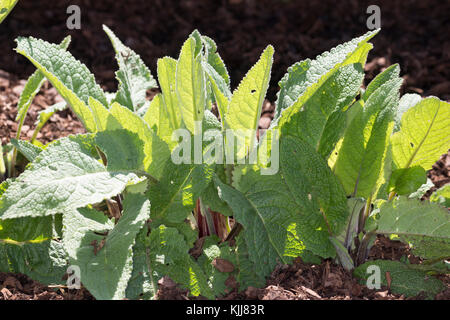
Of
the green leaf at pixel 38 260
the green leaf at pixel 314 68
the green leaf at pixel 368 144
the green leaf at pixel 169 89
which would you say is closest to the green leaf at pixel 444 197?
the green leaf at pixel 368 144

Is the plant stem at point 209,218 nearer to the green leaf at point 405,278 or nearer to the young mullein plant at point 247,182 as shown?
the young mullein plant at point 247,182

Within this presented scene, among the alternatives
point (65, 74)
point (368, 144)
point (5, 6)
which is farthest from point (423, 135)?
point (5, 6)

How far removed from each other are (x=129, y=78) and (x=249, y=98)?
0.59 metres

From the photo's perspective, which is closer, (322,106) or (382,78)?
(322,106)

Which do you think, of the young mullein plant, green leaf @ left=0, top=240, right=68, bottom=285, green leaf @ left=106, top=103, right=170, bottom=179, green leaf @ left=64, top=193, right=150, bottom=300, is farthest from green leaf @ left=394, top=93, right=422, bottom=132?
green leaf @ left=0, top=240, right=68, bottom=285

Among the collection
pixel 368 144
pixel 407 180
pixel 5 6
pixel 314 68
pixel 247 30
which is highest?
pixel 247 30

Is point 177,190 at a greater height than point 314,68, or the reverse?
point 314,68

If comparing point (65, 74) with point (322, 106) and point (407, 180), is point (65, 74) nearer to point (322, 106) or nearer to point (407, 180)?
point (322, 106)

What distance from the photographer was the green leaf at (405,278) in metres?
1.67

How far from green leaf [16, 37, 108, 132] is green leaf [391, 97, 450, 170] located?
0.92 m

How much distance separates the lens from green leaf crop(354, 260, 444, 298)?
167 cm

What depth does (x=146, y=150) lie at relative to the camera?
1.75 metres

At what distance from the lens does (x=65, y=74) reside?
76.4 inches

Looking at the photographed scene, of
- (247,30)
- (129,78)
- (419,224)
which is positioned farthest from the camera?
(247,30)
